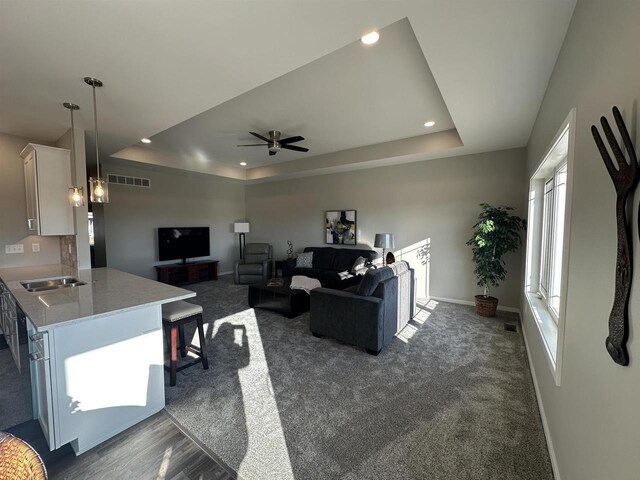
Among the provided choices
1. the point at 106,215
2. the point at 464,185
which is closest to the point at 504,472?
the point at 464,185

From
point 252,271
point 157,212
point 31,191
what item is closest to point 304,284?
point 252,271

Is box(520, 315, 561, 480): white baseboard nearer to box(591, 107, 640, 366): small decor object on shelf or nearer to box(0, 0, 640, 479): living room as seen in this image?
box(0, 0, 640, 479): living room

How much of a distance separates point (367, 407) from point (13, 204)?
15.4ft

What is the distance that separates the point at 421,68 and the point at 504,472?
3.09m

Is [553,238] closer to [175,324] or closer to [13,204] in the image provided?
[175,324]

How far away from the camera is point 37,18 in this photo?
5.17ft

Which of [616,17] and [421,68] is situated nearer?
[616,17]

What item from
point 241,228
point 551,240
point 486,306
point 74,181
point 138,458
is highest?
point 74,181

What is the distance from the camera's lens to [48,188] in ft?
10.2

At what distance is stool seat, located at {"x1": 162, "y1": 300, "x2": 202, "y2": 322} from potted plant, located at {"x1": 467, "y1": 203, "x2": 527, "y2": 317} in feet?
12.7

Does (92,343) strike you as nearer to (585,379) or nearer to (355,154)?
(585,379)

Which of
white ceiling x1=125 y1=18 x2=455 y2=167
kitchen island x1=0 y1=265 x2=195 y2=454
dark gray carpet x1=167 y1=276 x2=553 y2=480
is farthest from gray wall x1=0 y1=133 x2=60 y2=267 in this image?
dark gray carpet x1=167 y1=276 x2=553 y2=480

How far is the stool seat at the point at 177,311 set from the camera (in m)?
2.45

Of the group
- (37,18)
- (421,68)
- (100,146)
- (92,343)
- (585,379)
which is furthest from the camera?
(100,146)
